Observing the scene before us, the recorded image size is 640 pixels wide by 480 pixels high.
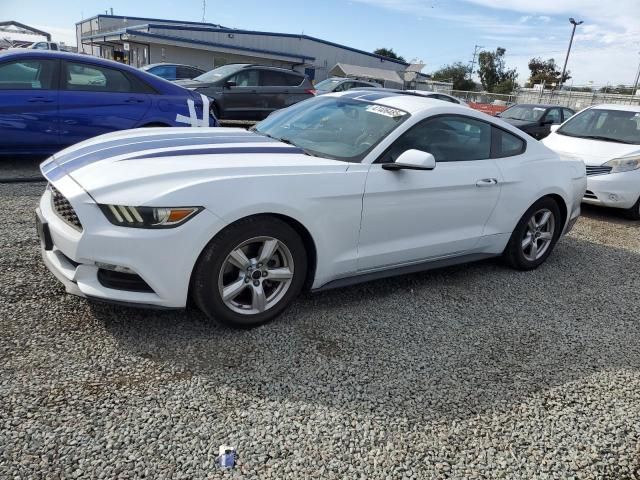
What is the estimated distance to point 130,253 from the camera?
2668 millimetres

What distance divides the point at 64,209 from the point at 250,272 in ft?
3.65

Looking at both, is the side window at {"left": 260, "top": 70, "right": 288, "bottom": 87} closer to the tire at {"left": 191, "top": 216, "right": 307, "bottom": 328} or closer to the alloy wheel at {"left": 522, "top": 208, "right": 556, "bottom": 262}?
the alloy wheel at {"left": 522, "top": 208, "right": 556, "bottom": 262}

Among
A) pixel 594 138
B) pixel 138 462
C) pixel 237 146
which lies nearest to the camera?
pixel 138 462

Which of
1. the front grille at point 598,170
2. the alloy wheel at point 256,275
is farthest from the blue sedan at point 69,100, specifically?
the front grille at point 598,170

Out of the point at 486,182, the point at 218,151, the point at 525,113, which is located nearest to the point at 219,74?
the point at 525,113

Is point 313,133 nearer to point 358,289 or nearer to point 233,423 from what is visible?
point 358,289

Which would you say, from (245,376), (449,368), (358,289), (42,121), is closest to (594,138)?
(358,289)

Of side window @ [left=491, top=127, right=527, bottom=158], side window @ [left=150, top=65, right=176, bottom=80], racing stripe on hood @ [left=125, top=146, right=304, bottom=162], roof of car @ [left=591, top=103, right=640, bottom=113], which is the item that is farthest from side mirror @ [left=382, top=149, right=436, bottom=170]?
side window @ [left=150, top=65, right=176, bottom=80]

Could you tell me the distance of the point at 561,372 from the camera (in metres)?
3.09

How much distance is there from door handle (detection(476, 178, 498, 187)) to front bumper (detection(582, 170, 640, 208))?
12.0ft

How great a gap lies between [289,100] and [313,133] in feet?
30.1

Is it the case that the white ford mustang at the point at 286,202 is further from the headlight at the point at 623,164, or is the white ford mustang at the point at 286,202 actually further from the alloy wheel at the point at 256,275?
the headlight at the point at 623,164

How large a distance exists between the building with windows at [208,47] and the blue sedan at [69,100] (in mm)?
26212

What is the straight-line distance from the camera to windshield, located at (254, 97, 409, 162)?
3529 millimetres
